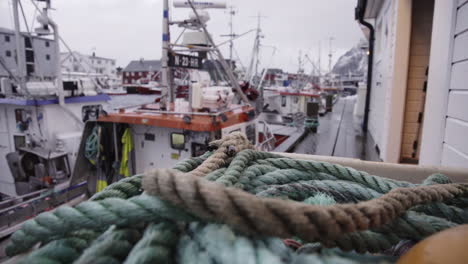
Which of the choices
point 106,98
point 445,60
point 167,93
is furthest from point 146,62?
point 445,60

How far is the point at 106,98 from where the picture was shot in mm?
10172

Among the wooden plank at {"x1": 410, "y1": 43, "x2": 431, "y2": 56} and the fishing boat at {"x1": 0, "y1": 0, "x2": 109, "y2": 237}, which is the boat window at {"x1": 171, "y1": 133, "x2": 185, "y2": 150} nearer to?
the fishing boat at {"x1": 0, "y1": 0, "x2": 109, "y2": 237}

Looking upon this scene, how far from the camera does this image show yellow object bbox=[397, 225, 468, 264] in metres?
0.51

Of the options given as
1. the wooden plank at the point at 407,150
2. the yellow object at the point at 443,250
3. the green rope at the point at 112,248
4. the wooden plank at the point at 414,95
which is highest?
the wooden plank at the point at 414,95

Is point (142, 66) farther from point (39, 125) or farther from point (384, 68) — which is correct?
point (384, 68)

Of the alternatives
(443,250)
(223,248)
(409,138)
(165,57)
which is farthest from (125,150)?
(443,250)

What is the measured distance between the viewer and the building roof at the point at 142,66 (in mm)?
65525

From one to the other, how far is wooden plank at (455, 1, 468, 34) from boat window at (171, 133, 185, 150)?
4.32 m

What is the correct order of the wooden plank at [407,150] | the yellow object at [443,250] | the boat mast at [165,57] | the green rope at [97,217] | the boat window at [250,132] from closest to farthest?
1. the yellow object at [443,250]
2. the green rope at [97,217]
3. the wooden plank at [407,150]
4. the boat mast at [165,57]
5. the boat window at [250,132]

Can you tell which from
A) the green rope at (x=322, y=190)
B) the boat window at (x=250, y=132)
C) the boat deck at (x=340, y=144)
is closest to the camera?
the green rope at (x=322, y=190)

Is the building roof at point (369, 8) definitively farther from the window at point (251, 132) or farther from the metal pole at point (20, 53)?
the metal pole at point (20, 53)

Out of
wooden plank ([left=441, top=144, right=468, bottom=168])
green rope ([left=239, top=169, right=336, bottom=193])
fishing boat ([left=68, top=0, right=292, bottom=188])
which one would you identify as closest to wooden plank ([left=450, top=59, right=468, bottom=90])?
wooden plank ([left=441, top=144, right=468, bottom=168])

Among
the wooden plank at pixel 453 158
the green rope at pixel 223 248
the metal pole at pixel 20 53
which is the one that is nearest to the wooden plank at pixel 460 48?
the wooden plank at pixel 453 158

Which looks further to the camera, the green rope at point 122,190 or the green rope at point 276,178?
the green rope at point 276,178
